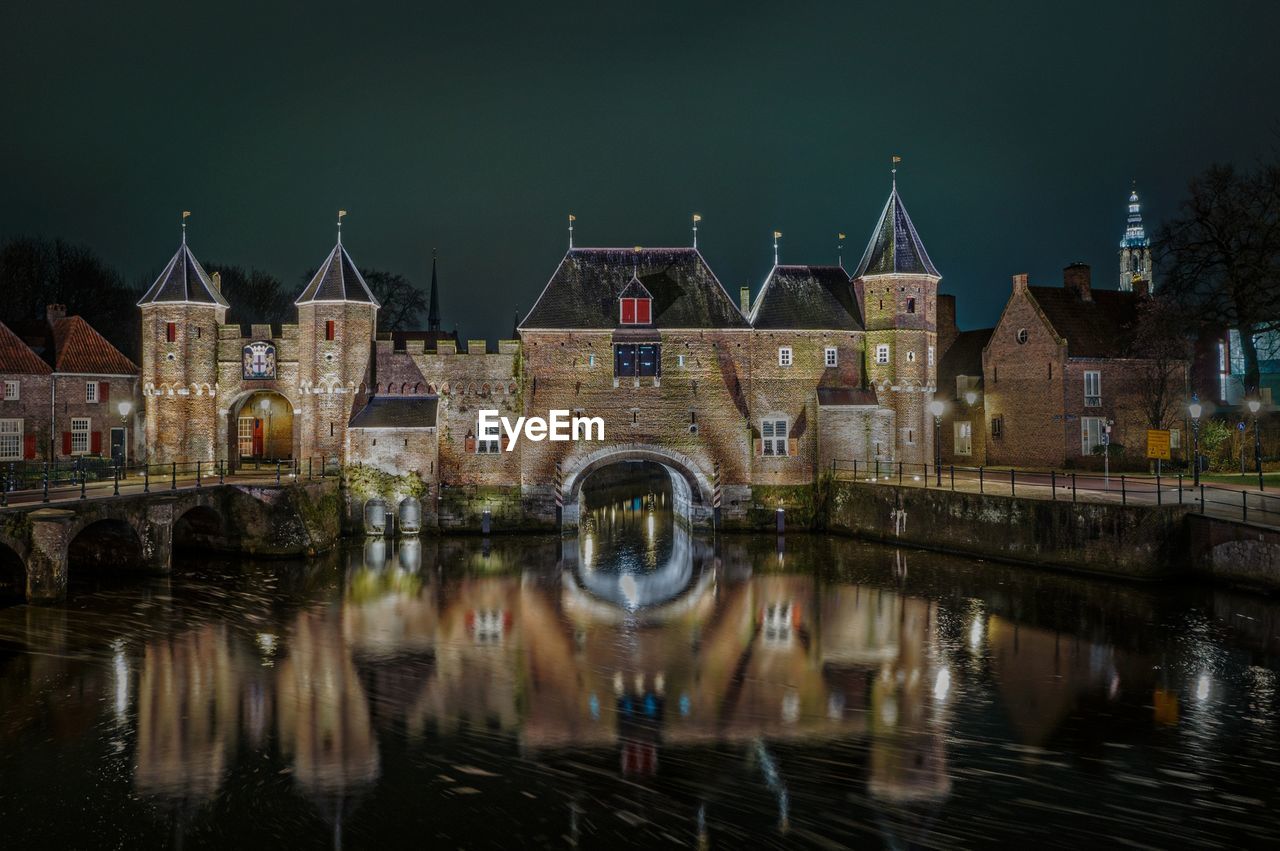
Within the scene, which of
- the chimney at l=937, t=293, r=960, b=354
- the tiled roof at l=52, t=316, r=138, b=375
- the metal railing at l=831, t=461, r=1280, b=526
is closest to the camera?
the metal railing at l=831, t=461, r=1280, b=526

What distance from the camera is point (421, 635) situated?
17734 mm

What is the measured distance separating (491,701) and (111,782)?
511cm

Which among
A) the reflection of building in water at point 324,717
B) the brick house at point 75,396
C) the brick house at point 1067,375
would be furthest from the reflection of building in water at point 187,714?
the brick house at point 1067,375

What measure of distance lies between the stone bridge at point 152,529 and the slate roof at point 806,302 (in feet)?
52.0

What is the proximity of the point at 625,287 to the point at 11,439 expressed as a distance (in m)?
23.4

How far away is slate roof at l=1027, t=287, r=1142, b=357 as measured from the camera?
34.7 meters

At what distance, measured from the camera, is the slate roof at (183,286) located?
30.1m

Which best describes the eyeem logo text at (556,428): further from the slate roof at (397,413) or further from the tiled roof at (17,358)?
the tiled roof at (17,358)

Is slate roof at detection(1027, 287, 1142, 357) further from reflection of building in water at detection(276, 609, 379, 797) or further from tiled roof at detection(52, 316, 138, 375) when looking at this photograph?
tiled roof at detection(52, 316, 138, 375)

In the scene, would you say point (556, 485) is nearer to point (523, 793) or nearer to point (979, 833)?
point (523, 793)

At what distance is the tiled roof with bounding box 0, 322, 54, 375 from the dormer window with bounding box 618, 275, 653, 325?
2189cm

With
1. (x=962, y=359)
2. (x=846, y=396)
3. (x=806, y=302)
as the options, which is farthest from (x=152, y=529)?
(x=962, y=359)

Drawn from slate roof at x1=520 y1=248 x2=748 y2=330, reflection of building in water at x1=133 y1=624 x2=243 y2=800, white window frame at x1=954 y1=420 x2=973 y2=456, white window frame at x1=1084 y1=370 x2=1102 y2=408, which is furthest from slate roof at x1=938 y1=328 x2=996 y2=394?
reflection of building in water at x1=133 y1=624 x2=243 y2=800

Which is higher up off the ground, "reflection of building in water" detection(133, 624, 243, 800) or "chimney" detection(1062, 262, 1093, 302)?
"chimney" detection(1062, 262, 1093, 302)
